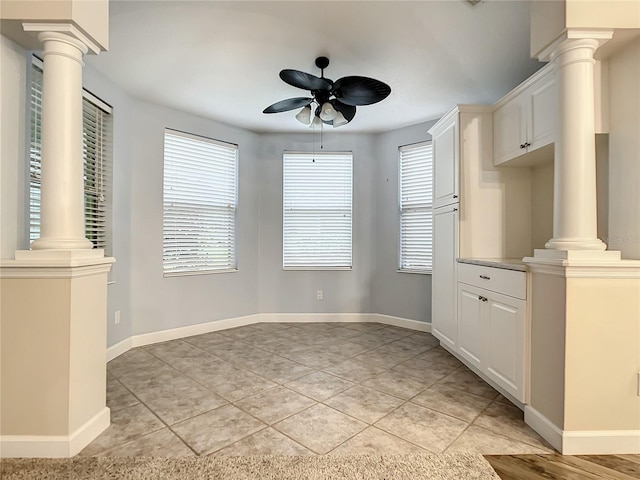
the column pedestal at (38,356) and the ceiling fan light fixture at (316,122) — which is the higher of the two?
the ceiling fan light fixture at (316,122)

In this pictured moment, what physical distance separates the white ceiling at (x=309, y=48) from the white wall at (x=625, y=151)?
2.22 ft

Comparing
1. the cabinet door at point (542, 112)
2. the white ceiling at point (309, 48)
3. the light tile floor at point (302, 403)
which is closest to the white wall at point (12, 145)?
the white ceiling at point (309, 48)

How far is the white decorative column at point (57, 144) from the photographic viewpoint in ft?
5.75

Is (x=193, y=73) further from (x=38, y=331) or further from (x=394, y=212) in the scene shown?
(x=394, y=212)

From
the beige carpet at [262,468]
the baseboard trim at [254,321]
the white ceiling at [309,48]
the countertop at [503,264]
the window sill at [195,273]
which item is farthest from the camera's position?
the window sill at [195,273]

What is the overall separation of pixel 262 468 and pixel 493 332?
70.2 inches

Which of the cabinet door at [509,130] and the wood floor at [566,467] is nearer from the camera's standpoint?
the wood floor at [566,467]

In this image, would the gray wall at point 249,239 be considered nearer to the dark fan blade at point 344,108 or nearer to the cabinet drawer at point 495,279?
the cabinet drawer at point 495,279

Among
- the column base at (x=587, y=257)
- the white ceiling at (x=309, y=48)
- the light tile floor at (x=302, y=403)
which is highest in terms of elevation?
the white ceiling at (x=309, y=48)

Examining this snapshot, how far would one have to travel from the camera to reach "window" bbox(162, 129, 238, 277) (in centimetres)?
379

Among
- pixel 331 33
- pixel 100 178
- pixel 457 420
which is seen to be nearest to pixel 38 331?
pixel 100 178

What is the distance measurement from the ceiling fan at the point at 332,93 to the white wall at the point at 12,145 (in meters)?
1.54

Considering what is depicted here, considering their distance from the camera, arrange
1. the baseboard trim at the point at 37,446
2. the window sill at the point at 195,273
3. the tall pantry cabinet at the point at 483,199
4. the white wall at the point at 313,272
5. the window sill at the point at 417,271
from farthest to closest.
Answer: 1. the white wall at the point at 313,272
2. the window sill at the point at 417,271
3. the window sill at the point at 195,273
4. the tall pantry cabinet at the point at 483,199
5. the baseboard trim at the point at 37,446

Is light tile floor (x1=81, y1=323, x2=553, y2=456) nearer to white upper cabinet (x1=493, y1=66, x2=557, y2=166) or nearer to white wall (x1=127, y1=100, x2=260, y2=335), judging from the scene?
white wall (x1=127, y1=100, x2=260, y2=335)
